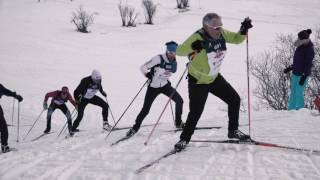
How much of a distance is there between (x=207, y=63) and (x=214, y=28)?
48 centimetres

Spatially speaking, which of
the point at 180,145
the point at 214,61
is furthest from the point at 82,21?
the point at 214,61

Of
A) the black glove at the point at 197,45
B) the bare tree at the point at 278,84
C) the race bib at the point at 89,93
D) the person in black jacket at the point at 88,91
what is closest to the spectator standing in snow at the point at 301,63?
the black glove at the point at 197,45

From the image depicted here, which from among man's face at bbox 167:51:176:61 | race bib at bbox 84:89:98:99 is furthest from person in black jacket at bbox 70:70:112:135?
man's face at bbox 167:51:176:61

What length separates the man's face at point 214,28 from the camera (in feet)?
16.5

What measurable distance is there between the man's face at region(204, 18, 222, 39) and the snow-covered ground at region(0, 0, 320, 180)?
1631 millimetres

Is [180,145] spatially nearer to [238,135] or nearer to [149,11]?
[238,135]

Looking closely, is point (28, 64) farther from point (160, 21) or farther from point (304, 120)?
point (304, 120)

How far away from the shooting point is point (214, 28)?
16.6ft

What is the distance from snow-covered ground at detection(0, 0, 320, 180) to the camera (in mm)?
4938

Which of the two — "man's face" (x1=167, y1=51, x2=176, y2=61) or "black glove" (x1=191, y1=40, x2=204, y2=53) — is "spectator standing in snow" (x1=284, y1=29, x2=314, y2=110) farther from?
"black glove" (x1=191, y1=40, x2=204, y2=53)

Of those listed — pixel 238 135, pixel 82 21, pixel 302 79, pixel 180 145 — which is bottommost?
pixel 180 145

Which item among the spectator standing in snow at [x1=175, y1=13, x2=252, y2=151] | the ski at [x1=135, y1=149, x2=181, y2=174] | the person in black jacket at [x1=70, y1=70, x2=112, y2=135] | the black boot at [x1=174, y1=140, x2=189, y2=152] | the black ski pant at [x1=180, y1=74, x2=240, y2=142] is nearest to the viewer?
the ski at [x1=135, y1=149, x2=181, y2=174]

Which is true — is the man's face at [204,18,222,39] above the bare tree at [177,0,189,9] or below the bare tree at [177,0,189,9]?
below

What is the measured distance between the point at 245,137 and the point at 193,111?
881mm
